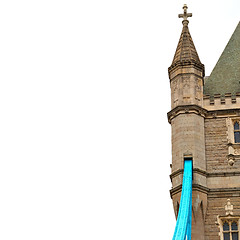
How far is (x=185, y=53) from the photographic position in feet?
107

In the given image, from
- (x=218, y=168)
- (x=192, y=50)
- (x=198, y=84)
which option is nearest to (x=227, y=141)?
(x=218, y=168)

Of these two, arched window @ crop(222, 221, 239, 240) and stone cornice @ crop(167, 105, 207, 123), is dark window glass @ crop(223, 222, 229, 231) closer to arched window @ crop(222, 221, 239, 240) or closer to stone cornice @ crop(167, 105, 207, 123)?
arched window @ crop(222, 221, 239, 240)

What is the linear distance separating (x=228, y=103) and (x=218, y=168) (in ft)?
11.6

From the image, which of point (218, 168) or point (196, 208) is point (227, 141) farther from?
point (196, 208)

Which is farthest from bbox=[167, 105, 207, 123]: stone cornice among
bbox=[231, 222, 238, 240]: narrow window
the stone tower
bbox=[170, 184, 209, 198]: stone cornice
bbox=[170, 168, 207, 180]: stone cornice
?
bbox=[231, 222, 238, 240]: narrow window

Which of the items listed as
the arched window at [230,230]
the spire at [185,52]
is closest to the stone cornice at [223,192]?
the arched window at [230,230]

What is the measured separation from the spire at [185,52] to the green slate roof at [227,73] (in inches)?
48.6

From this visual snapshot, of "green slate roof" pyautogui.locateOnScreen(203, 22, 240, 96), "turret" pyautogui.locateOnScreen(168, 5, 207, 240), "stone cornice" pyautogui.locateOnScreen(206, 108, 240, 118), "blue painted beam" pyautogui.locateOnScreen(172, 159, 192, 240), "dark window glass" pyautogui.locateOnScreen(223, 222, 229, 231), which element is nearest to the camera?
A: "blue painted beam" pyautogui.locateOnScreen(172, 159, 192, 240)

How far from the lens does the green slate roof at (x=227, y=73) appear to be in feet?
106

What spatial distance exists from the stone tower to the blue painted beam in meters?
0.73

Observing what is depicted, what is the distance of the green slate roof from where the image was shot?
32.3 meters

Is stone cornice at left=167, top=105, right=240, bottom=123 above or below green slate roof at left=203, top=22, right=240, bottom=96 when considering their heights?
below

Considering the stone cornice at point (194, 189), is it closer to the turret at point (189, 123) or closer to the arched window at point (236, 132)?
the turret at point (189, 123)

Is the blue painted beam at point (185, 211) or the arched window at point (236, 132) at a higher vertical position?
the arched window at point (236, 132)
